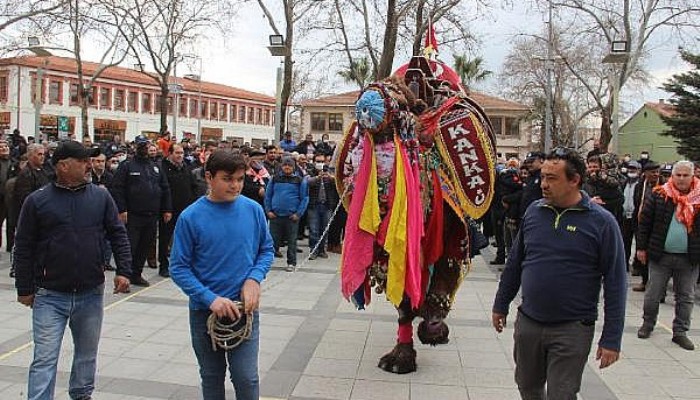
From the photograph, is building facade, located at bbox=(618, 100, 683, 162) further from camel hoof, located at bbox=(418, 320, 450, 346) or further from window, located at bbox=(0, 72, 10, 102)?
window, located at bbox=(0, 72, 10, 102)

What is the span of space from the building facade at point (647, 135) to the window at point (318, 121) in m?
23.1

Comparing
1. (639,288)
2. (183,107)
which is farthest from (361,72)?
(183,107)

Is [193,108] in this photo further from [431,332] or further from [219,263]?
[219,263]

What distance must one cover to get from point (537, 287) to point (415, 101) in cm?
213

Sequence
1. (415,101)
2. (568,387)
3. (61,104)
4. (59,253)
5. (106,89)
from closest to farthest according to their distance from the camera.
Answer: (568,387) → (59,253) → (415,101) → (61,104) → (106,89)

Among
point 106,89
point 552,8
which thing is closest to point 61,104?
point 106,89

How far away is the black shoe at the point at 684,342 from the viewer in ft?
19.5

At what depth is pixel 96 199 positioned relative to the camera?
391 centimetres

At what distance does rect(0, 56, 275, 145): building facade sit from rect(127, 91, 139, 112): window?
8 cm

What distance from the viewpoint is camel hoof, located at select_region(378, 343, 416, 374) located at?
4.96m

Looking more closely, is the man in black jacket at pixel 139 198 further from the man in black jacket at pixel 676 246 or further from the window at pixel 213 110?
the window at pixel 213 110

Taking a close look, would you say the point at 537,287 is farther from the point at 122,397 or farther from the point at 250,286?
the point at 122,397

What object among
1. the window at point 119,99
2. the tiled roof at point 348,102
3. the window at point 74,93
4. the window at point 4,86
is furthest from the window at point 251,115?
the window at point 4,86

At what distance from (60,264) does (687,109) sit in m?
26.3
